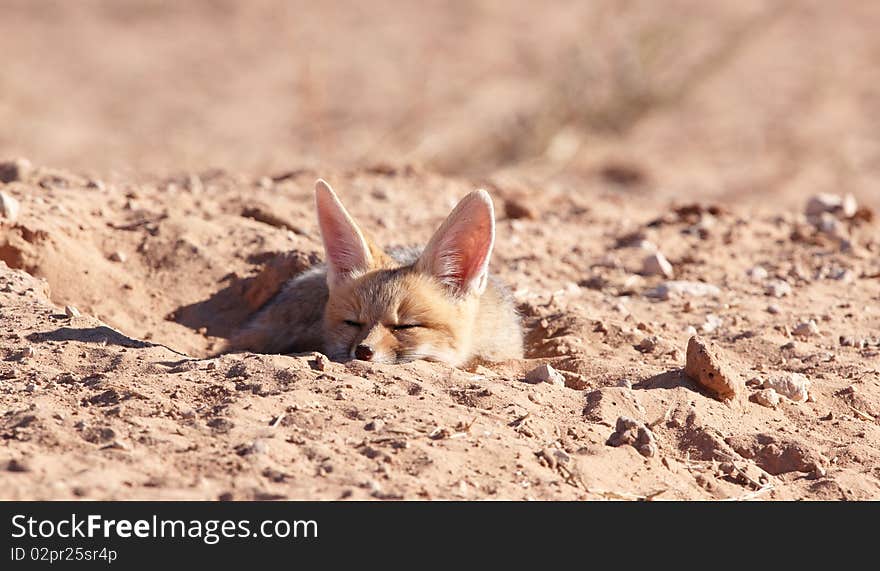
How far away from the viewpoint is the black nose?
4828 millimetres

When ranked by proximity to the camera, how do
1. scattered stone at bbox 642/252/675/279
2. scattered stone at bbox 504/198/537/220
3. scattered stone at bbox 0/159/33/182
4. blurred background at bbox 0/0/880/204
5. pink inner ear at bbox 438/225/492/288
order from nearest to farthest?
pink inner ear at bbox 438/225/492/288 < scattered stone at bbox 642/252/675/279 < scattered stone at bbox 0/159/33/182 < scattered stone at bbox 504/198/537/220 < blurred background at bbox 0/0/880/204

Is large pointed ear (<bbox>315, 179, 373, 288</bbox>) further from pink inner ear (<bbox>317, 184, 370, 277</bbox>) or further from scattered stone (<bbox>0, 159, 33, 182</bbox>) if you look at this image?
scattered stone (<bbox>0, 159, 33, 182</bbox>)

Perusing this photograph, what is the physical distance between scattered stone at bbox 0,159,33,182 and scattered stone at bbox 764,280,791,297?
473 centimetres

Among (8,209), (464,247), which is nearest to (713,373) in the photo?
(464,247)

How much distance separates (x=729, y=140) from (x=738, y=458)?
10447mm

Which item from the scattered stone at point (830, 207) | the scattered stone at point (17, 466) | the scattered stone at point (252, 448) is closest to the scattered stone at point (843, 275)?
the scattered stone at point (830, 207)

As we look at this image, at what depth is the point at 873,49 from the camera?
16.2 m

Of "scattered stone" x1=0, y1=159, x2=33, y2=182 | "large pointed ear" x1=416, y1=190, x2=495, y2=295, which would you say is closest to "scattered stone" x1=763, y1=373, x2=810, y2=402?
"large pointed ear" x1=416, y1=190, x2=495, y2=295

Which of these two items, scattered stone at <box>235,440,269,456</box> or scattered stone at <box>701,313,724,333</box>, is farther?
scattered stone at <box>701,313,724,333</box>

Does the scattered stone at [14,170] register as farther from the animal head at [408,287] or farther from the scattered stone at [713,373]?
the scattered stone at [713,373]

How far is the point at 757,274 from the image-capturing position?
6887mm

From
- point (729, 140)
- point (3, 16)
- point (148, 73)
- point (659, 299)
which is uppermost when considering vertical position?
point (3, 16)
